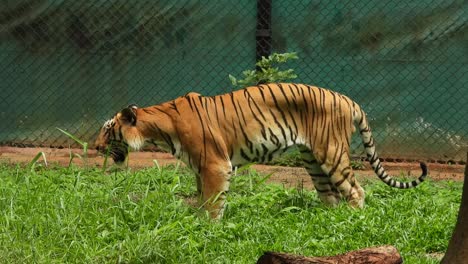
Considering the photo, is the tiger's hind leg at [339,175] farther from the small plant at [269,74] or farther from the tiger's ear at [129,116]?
the small plant at [269,74]

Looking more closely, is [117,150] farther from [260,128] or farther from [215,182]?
[260,128]

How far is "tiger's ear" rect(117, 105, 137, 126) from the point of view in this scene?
677 centimetres

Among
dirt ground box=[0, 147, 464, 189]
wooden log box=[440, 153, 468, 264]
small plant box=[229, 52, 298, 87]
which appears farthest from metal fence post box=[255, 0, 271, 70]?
wooden log box=[440, 153, 468, 264]

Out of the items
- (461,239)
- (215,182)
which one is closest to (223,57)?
(215,182)

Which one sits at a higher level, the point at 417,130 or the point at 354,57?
the point at 354,57

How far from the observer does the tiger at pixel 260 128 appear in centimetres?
675

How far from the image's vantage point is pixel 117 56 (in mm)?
10281

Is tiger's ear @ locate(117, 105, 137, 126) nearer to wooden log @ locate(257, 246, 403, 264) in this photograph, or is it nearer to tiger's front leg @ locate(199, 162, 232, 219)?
tiger's front leg @ locate(199, 162, 232, 219)

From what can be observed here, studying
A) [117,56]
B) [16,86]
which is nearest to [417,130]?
[117,56]

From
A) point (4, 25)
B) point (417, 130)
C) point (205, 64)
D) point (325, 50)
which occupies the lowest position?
point (417, 130)

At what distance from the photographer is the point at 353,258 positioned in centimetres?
418

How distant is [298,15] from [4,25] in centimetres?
376

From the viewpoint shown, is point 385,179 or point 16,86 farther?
point 16,86

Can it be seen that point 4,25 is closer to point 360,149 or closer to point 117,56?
point 117,56
